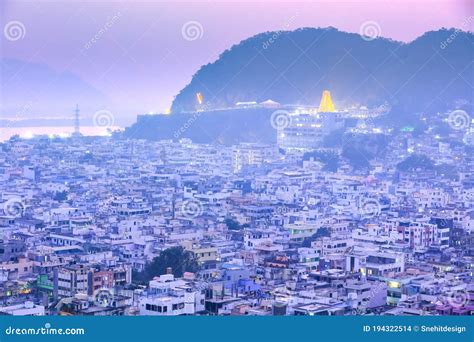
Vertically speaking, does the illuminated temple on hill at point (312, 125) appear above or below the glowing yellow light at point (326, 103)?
below

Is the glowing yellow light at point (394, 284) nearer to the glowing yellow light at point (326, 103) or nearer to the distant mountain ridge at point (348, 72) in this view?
the distant mountain ridge at point (348, 72)

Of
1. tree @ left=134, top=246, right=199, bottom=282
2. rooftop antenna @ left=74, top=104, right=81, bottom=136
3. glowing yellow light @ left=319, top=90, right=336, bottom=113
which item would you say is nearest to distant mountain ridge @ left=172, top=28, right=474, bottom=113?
glowing yellow light @ left=319, top=90, right=336, bottom=113

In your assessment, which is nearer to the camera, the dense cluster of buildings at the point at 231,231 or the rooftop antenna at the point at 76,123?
the dense cluster of buildings at the point at 231,231

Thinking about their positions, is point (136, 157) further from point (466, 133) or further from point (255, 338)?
point (255, 338)

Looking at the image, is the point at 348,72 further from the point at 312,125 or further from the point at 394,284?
the point at 394,284

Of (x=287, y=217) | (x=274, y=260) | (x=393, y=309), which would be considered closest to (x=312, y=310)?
(x=393, y=309)

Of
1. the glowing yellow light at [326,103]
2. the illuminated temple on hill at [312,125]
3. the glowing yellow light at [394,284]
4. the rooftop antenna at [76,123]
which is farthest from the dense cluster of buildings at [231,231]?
the glowing yellow light at [326,103]

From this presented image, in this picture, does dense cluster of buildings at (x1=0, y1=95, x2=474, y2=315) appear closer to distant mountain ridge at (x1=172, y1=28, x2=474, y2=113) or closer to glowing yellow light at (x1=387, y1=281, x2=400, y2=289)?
glowing yellow light at (x1=387, y1=281, x2=400, y2=289)
